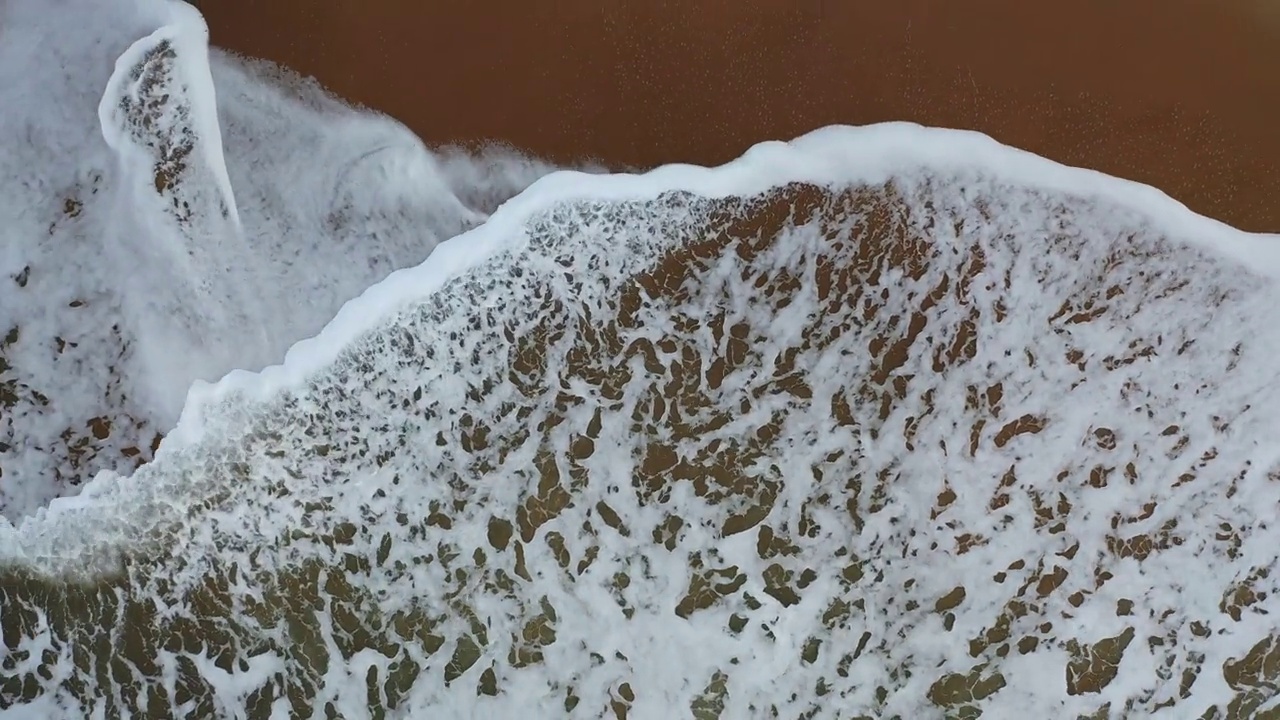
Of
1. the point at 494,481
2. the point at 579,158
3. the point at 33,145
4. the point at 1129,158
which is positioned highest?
the point at 1129,158

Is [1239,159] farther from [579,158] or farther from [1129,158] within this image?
[579,158]

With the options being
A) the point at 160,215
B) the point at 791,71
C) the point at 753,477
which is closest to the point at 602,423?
the point at 753,477

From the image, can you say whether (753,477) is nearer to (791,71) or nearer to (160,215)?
(791,71)

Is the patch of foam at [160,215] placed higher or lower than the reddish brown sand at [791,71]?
lower

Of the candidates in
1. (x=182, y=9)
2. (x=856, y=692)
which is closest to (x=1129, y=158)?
(x=856, y=692)

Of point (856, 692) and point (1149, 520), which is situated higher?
point (1149, 520)
